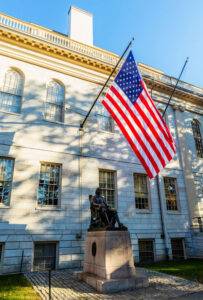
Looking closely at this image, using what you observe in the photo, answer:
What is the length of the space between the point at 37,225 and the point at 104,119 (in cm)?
790

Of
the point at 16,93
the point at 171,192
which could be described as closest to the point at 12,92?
the point at 16,93

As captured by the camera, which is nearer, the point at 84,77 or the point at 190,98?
the point at 84,77

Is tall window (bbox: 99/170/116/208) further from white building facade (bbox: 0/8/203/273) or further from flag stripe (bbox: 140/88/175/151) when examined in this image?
flag stripe (bbox: 140/88/175/151)

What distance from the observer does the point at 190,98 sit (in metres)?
20.7

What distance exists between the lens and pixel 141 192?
15.7m

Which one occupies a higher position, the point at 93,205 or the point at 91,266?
the point at 93,205

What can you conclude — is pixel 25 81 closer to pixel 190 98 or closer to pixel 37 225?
pixel 37 225

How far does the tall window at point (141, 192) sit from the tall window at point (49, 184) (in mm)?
5110

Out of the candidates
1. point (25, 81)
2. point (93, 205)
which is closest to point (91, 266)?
point (93, 205)

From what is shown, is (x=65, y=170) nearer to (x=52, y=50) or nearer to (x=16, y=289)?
(x=16, y=289)

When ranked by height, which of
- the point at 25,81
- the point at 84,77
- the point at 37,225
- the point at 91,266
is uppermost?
the point at 84,77

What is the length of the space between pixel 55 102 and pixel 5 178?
17.7 ft

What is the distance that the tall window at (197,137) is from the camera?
20.0m

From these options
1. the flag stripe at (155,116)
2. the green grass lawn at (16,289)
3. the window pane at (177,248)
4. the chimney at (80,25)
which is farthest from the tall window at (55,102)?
the window pane at (177,248)
